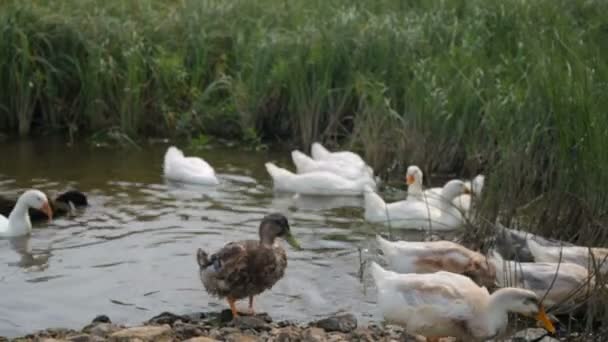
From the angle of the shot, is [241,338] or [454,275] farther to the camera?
[454,275]

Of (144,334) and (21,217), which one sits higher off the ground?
(21,217)

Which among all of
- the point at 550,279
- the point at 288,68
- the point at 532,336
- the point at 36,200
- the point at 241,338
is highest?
the point at 288,68

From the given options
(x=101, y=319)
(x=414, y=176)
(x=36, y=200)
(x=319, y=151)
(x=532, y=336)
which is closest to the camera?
(x=532, y=336)

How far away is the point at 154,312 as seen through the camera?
816 cm

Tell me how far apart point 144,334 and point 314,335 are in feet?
3.36

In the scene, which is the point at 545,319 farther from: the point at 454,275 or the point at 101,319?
the point at 101,319

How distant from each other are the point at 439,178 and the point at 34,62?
5180 mm

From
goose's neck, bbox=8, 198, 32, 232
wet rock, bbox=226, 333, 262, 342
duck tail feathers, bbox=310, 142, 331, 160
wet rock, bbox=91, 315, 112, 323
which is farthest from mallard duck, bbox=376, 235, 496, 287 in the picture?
duck tail feathers, bbox=310, 142, 331, 160

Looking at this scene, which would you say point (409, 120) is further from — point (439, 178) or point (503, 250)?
point (503, 250)

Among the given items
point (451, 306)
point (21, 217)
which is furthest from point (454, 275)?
point (21, 217)

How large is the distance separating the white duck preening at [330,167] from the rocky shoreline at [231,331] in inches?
166

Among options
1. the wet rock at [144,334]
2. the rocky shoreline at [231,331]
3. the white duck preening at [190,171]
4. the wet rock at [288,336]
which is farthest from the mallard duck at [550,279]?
the white duck preening at [190,171]

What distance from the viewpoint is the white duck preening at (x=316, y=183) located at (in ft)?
39.8

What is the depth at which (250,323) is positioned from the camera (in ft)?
25.7
